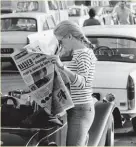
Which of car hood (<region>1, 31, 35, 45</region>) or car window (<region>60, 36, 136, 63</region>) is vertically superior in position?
car window (<region>60, 36, 136, 63</region>)

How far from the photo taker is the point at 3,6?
24781 mm

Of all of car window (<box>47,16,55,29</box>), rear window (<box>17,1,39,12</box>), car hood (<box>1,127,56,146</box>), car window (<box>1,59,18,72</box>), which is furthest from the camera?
rear window (<box>17,1,39,12</box>)

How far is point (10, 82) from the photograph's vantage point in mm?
13727

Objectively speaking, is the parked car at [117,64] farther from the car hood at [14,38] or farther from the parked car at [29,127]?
the car hood at [14,38]

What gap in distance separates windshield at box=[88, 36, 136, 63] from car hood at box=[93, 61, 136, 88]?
0.32 metres

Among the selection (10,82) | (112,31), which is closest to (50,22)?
(10,82)

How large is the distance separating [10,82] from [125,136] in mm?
5805

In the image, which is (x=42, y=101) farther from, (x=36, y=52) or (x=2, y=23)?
(x=2, y=23)

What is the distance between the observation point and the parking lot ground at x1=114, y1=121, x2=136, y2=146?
8.01 metres

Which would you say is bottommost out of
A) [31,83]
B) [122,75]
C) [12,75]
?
[12,75]

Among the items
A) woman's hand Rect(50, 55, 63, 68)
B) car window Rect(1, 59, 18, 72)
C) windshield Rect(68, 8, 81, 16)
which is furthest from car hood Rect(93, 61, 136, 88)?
windshield Rect(68, 8, 81, 16)

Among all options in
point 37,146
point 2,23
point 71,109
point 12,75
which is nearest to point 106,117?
point 71,109

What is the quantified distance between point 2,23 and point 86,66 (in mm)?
11189

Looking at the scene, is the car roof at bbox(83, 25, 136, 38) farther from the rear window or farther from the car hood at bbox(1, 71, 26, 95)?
the rear window
